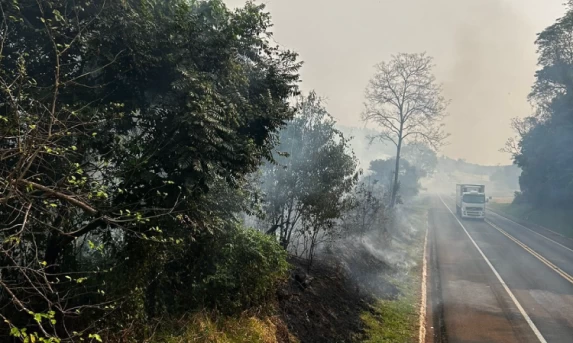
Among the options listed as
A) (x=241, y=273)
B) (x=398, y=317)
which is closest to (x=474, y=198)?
(x=398, y=317)

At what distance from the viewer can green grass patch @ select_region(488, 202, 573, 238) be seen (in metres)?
34.3

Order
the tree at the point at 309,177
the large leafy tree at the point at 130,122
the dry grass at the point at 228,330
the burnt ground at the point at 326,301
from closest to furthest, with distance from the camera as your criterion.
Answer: the large leafy tree at the point at 130,122
the dry grass at the point at 228,330
the burnt ground at the point at 326,301
the tree at the point at 309,177

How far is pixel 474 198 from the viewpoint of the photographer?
39.7 meters

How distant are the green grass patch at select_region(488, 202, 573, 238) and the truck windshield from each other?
20.3ft

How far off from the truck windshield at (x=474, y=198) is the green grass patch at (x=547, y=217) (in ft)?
20.3

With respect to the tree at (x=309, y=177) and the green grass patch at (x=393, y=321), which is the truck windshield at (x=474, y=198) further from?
the tree at (x=309, y=177)

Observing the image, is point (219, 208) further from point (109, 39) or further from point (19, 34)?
point (19, 34)

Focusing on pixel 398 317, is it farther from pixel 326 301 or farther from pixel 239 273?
pixel 239 273

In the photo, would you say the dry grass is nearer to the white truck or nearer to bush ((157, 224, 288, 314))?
bush ((157, 224, 288, 314))

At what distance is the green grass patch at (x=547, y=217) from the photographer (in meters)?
34.3

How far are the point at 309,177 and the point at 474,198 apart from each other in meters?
32.3

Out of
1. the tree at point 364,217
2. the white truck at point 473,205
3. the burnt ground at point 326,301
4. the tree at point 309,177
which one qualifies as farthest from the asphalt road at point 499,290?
the white truck at point 473,205

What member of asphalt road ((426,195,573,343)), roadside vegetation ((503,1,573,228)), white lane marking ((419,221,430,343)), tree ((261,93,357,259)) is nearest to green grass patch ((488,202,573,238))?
roadside vegetation ((503,1,573,228))

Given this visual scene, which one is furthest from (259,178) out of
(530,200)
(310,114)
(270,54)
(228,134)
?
(530,200)
